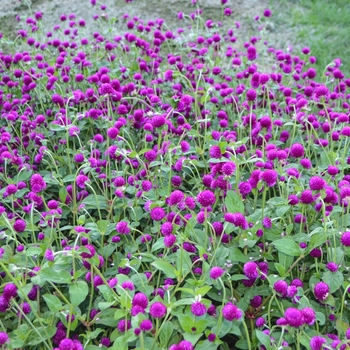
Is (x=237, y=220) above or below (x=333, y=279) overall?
above

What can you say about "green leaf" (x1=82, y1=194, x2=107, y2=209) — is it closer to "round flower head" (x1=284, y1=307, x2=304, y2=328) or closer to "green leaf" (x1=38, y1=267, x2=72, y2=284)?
"green leaf" (x1=38, y1=267, x2=72, y2=284)

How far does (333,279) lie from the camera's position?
1918 mm

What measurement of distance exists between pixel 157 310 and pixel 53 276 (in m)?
0.44

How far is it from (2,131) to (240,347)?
2.13 meters

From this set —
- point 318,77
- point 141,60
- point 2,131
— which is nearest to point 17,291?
point 2,131

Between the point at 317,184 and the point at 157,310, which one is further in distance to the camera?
the point at 317,184

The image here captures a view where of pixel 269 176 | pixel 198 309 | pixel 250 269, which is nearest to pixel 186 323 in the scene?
pixel 198 309

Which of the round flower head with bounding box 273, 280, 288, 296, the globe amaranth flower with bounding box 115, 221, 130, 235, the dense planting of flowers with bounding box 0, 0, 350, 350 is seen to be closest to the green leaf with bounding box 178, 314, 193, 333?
the dense planting of flowers with bounding box 0, 0, 350, 350

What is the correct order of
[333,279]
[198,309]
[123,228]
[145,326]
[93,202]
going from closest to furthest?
[145,326] → [198,309] → [333,279] → [123,228] → [93,202]

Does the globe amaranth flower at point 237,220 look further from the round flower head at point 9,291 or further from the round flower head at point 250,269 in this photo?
the round flower head at point 9,291

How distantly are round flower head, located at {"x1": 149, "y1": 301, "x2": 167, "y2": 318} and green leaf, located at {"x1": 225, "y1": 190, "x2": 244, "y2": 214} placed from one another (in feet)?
2.18

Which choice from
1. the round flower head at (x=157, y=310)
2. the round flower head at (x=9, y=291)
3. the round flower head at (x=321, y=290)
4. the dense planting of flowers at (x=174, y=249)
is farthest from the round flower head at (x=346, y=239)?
the round flower head at (x=9, y=291)

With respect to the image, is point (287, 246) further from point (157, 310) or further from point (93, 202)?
point (93, 202)

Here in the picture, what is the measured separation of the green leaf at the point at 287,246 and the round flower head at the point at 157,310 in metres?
0.60
